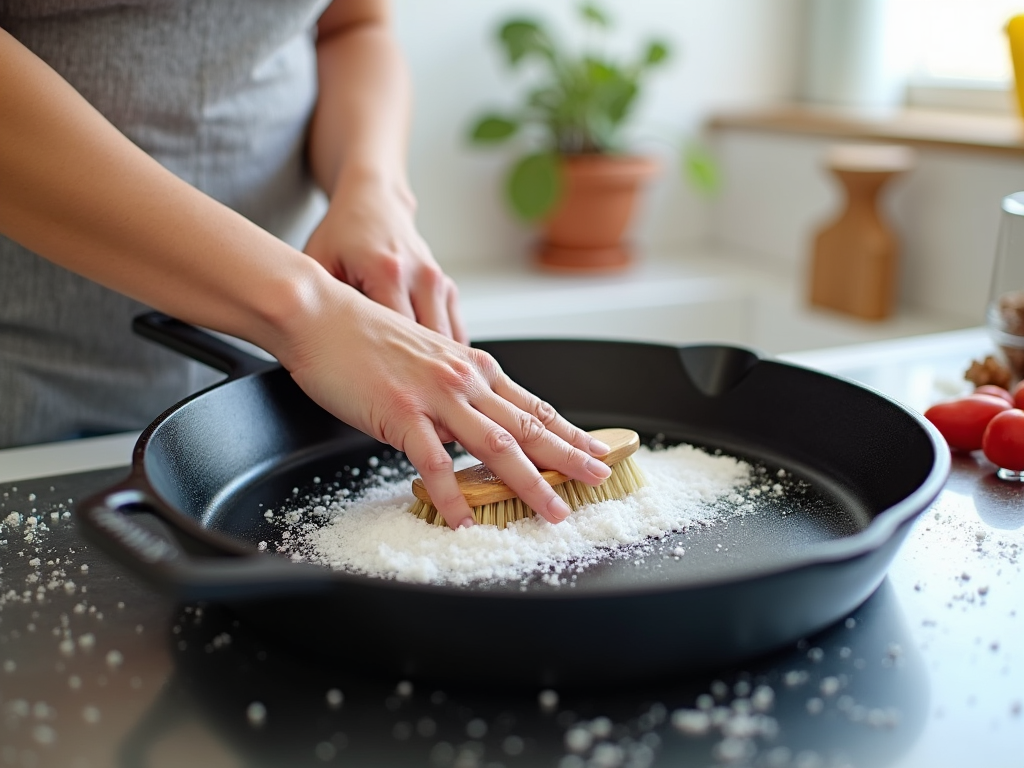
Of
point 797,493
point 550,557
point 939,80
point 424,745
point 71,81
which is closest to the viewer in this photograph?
point 424,745

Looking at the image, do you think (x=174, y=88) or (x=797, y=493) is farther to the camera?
(x=174, y=88)

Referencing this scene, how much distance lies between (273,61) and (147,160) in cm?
27

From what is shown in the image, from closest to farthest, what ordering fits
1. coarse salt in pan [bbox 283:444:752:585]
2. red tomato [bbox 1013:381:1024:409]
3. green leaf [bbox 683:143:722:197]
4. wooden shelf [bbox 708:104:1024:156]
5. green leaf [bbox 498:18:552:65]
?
1. coarse salt in pan [bbox 283:444:752:585]
2. red tomato [bbox 1013:381:1024:409]
3. wooden shelf [bbox 708:104:1024:156]
4. green leaf [bbox 498:18:552:65]
5. green leaf [bbox 683:143:722:197]

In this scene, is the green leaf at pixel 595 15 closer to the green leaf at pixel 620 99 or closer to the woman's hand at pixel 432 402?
the green leaf at pixel 620 99

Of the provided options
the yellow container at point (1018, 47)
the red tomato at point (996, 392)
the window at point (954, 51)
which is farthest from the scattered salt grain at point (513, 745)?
the window at point (954, 51)

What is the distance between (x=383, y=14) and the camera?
3.26 feet

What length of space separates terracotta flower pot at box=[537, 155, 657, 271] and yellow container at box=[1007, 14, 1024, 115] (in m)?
0.82

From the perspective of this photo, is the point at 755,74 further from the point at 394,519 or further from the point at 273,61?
the point at 394,519

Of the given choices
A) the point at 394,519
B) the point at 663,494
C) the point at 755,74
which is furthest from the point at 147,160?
the point at 755,74

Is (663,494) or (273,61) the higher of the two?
(273,61)

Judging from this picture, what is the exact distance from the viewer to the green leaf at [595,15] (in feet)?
5.57

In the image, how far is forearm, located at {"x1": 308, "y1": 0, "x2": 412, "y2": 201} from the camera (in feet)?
2.83

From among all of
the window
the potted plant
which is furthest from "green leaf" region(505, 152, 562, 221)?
the window

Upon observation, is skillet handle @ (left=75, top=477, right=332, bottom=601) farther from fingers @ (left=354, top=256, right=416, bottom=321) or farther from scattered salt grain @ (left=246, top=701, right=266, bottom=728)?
fingers @ (left=354, top=256, right=416, bottom=321)
